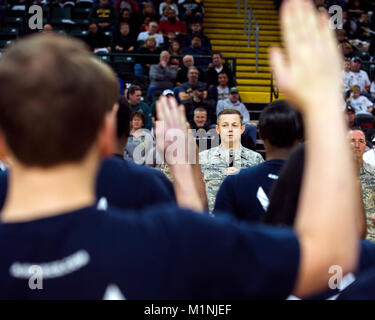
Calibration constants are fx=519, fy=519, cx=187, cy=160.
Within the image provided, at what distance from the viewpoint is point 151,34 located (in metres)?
11.7

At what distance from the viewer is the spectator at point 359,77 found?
11.1 metres

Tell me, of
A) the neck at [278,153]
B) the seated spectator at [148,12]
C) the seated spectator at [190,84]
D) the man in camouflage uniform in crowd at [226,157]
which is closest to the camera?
the neck at [278,153]

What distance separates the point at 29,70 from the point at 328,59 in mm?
570

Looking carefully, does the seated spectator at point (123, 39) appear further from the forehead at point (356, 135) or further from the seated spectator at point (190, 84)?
the forehead at point (356, 135)

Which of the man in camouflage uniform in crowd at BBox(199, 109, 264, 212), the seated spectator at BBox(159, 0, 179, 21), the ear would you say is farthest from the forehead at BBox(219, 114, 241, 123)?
the seated spectator at BBox(159, 0, 179, 21)

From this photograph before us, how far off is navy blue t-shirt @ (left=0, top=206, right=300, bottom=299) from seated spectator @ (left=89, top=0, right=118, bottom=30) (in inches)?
450

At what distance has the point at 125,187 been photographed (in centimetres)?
190

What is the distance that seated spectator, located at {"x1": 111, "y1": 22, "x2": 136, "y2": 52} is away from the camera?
11328 millimetres

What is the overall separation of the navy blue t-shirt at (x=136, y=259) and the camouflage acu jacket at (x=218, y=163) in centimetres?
352

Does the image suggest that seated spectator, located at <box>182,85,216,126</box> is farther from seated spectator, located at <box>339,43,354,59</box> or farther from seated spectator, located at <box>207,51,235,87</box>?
seated spectator, located at <box>339,43,354,59</box>

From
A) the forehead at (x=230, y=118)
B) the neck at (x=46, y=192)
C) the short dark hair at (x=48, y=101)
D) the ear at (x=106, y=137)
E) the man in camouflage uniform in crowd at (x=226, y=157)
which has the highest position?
the short dark hair at (x=48, y=101)

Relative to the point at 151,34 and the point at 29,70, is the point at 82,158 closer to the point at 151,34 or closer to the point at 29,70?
the point at 29,70

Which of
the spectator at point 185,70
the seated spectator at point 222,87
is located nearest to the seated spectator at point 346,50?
the seated spectator at point 222,87

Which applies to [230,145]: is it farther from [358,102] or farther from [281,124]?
[358,102]
